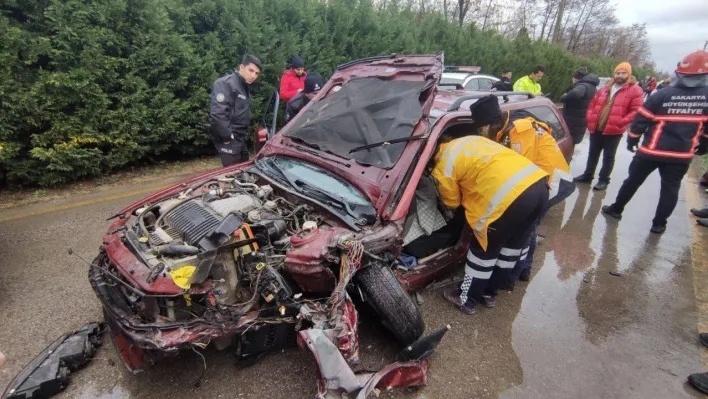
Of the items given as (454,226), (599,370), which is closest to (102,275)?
(454,226)

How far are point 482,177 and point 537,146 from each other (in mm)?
851

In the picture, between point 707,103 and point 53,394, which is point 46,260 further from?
point 707,103

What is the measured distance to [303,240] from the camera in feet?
7.19

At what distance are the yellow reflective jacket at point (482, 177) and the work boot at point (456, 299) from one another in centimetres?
56

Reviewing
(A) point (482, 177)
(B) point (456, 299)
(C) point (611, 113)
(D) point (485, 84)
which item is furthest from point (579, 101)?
(B) point (456, 299)

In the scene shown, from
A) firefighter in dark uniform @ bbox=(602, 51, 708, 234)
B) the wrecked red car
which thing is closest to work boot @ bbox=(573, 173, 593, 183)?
firefighter in dark uniform @ bbox=(602, 51, 708, 234)

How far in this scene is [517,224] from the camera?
2.69 meters

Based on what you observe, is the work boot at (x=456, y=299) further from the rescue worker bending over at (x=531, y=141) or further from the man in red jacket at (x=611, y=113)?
the man in red jacket at (x=611, y=113)

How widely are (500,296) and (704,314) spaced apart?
1676mm

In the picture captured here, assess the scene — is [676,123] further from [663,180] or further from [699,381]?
[699,381]

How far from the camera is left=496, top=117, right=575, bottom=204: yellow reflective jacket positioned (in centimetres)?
305

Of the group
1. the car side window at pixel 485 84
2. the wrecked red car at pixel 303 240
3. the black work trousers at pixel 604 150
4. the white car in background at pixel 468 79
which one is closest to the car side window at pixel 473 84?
the white car in background at pixel 468 79

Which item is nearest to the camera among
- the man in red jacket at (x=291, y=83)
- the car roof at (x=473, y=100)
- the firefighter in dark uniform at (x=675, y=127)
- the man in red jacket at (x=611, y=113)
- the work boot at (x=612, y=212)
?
the car roof at (x=473, y=100)

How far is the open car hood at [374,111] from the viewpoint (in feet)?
9.49
